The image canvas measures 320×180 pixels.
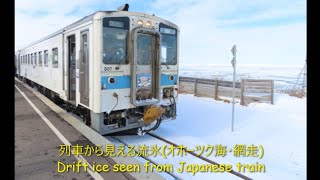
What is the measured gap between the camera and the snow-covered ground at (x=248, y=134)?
6.31 metres

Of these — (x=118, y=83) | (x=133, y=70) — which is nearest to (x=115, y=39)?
(x=133, y=70)

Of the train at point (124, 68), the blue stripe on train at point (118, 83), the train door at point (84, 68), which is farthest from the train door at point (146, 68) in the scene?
the train door at point (84, 68)

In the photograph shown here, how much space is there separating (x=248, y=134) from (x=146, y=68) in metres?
3.71

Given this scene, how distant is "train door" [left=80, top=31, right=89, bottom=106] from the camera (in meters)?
7.54

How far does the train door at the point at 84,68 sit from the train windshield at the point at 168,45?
6.79ft

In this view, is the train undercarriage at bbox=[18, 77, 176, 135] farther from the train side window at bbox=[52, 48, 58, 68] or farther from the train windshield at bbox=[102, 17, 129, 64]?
the train side window at bbox=[52, 48, 58, 68]

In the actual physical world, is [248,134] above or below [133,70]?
below

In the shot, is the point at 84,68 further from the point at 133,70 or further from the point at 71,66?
the point at 71,66

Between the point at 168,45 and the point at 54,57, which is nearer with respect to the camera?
the point at 168,45

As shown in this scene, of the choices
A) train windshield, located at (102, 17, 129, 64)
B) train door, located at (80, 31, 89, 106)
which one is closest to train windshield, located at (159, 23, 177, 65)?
train windshield, located at (102, 17, 129, 64)

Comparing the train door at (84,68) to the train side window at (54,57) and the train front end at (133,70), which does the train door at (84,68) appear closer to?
the train front end at (133,70)

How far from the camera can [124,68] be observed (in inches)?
292

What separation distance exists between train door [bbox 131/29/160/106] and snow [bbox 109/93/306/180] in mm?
1244

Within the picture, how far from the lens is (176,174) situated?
18.9ft
